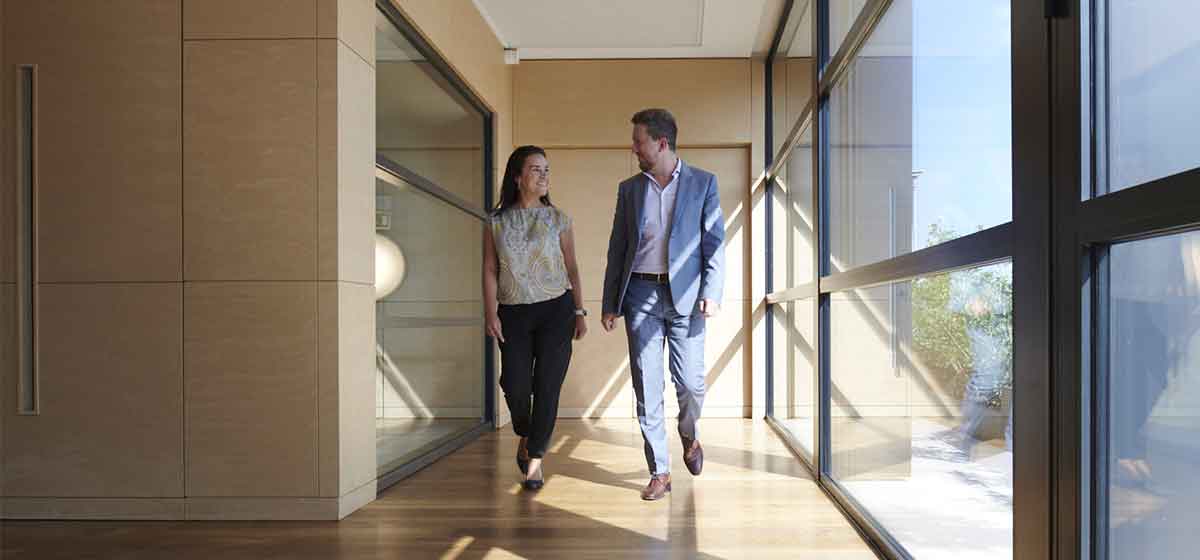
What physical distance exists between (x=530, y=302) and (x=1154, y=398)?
2.81 meters

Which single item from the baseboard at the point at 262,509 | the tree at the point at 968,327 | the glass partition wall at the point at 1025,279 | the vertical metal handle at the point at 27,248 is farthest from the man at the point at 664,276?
the vertical metal handle at the point at 27,248

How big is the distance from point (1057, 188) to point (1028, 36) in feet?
0.91

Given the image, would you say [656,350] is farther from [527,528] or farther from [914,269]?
[914,269]

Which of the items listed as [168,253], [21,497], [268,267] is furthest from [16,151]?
[21,497]

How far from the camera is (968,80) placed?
6.69ft

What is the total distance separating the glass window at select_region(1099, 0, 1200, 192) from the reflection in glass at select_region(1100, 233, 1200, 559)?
0.34 ft

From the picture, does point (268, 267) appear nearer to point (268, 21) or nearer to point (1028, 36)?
point (268, 21)

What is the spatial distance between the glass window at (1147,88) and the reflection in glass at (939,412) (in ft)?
1.51

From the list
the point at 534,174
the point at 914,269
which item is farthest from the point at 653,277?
the point at 914,269

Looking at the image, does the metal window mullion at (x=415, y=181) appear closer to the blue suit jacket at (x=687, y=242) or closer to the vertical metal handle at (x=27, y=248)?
the blue suit jacket at (x=687, y=242)

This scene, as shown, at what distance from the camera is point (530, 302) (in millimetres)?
3893

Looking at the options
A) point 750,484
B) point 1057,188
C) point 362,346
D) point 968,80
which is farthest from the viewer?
point 750,484

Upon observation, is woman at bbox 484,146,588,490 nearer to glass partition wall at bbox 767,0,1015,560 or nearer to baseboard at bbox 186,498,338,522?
baseboard at bbox 186,498,338,522

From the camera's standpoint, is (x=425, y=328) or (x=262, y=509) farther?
(x=425, y=328)
